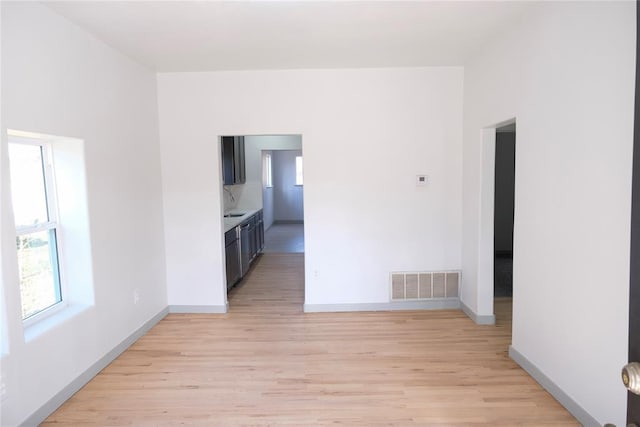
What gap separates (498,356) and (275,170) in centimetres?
986

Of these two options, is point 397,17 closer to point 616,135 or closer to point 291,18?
point 291,18

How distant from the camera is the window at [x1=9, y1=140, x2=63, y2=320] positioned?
8.08 feet

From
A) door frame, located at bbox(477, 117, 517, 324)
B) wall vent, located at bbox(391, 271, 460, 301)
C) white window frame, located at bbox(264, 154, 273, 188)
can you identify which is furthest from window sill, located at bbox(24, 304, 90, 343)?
white window frame, located at bbox(264, 154, 273, 188)

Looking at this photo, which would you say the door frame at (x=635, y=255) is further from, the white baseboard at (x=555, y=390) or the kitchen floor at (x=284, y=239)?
the kitchen floor at (x=284, y=239)

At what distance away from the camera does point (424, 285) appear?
4230 millimetres

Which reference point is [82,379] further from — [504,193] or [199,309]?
[504,193]

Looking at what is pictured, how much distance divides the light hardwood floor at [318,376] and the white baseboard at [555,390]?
49 mm

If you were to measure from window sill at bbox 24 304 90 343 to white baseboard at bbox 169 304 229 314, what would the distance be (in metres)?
1.48

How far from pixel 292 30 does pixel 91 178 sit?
6.44ft

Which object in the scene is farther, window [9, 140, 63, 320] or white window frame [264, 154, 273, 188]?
white window frame [264, 154, 273, 188]

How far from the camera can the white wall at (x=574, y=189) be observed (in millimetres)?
1903

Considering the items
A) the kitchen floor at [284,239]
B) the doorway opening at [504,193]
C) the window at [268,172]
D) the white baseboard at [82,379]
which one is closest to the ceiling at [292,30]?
the white baseboard at [82,379]

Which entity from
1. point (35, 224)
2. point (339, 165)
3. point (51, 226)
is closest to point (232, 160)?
point (339, 165)

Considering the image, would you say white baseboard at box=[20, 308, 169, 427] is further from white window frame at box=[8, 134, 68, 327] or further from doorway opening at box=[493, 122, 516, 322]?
doorway opening at box=[493, 122, 516, 322]
